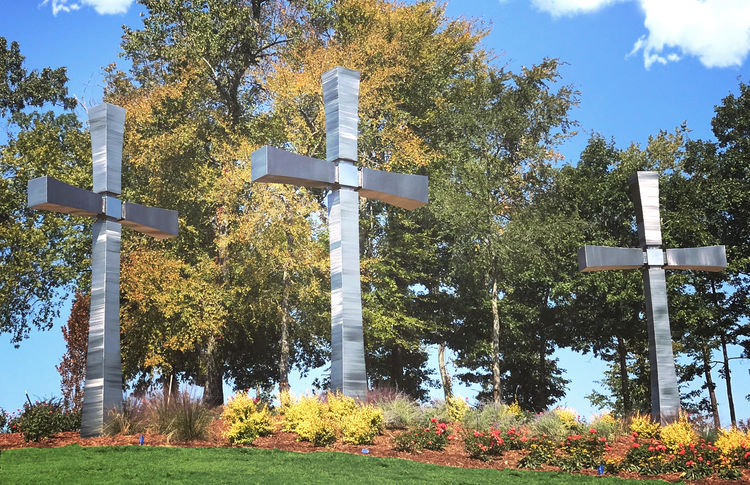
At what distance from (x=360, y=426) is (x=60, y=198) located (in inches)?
276

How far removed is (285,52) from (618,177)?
45.9ft

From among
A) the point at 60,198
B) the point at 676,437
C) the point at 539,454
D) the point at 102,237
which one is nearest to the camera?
the point at 539,454

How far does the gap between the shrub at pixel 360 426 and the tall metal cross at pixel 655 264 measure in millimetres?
6642

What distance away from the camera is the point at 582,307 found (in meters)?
29.2

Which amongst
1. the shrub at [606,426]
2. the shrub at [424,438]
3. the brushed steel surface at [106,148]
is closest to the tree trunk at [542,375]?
the shrub at [606,426]

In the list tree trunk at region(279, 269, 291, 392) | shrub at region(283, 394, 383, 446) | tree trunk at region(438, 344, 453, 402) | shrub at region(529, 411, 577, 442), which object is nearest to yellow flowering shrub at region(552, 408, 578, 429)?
shrub at region(529, 411, 577, 442)

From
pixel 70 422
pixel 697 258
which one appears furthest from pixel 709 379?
pixel 70 422

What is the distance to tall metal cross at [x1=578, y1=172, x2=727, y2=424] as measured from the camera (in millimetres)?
15922

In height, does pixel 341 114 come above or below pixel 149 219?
above

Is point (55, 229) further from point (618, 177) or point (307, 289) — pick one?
point (618, 177)

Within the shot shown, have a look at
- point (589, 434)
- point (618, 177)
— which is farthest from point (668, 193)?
point (589, 434)

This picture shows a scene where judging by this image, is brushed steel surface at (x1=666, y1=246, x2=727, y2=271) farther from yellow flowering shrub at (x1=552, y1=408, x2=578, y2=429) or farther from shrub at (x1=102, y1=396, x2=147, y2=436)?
shrub at (x1=102, y1=396, x2=147, y2=436)

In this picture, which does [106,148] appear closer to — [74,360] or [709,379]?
[74,360]

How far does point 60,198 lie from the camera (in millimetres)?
13648
